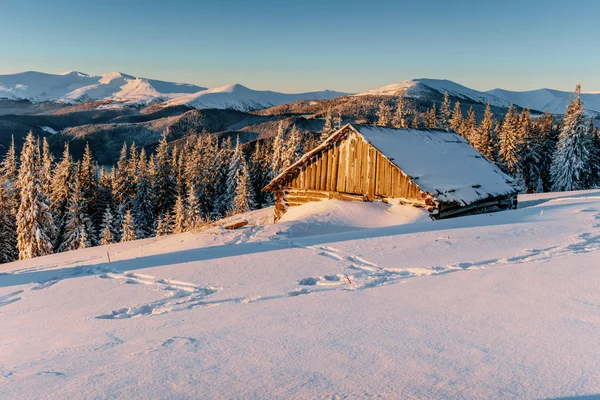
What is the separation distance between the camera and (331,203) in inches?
624

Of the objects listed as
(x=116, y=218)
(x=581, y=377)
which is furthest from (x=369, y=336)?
(x=116, y=218)

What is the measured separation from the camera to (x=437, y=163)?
1767 centimetres

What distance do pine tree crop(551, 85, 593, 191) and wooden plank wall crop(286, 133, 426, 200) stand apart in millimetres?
40185

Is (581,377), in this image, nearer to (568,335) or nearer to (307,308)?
(568,335)

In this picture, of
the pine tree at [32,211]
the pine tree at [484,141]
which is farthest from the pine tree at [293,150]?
the pine tree at [32,211]

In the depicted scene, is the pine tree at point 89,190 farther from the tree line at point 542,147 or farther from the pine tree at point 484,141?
the pine tree at point 484,141

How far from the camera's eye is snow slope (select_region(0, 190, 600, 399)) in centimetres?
307

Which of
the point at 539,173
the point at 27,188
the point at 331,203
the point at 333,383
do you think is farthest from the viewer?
the point at 539,173

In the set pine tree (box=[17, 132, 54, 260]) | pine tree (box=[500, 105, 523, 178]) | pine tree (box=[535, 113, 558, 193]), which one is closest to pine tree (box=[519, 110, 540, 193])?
pine tree (box=[535, 113, 558, 193])

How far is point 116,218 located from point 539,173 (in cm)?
5783

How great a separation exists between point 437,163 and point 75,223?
38.8 m

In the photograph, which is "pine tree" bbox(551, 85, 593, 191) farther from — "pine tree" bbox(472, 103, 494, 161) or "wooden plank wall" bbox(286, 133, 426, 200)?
"wooden plank wall" bbox(286, 133, 426, 200)

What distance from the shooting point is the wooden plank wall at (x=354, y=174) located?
1589 cm

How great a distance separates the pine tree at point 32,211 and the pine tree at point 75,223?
5.25m
